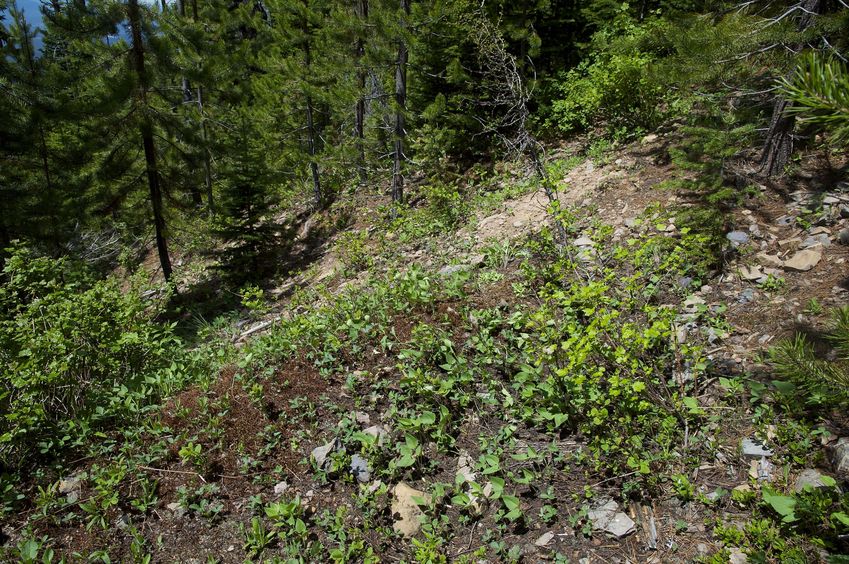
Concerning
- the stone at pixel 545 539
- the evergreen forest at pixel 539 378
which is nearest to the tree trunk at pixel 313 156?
the evergreen forest at pixel 539 378

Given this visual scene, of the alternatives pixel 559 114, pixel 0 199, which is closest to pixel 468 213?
pixel 559 114

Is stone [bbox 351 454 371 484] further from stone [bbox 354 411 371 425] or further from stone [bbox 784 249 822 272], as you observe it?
stone [bbox 784 249 822 272]

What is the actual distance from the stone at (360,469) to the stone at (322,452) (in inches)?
9.2

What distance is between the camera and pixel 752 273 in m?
4.86

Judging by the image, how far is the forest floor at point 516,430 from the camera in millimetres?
3254

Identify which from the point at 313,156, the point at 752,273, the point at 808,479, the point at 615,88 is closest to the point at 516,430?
the point at 808,479

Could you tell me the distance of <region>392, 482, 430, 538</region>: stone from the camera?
353 cm

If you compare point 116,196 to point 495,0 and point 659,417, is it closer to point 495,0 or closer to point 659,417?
point 495,0

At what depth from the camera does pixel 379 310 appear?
5.71 meters

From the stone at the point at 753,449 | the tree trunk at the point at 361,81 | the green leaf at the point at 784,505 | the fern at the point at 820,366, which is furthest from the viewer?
the tree trunk at the point at 361,81

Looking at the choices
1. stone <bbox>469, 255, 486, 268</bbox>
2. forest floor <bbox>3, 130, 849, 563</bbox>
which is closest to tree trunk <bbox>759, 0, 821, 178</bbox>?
forest floor <bbox>3, 130, 849, 563</bbox>

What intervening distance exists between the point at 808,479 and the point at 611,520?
4.28 feet

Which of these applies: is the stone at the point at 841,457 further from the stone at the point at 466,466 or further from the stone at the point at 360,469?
the stone at the point at 360,469

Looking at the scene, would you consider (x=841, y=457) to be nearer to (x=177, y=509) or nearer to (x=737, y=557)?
(x=737, y=557)
